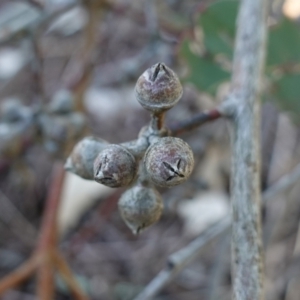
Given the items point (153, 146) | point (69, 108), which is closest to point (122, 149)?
point (153, 146)

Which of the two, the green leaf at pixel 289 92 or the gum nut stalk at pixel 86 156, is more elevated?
the gum nut stalk at pixel 86 156

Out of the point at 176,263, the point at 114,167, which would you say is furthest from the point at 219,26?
the point at 114,167

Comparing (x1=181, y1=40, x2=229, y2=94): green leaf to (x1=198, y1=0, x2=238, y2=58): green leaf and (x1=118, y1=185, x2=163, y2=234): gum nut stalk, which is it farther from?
(x1=118, y1=185, x2=163, y2=234): gum nut stalk

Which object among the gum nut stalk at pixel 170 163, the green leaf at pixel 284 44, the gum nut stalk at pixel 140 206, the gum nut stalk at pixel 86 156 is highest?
the gum nut stalk at pixel 170 163

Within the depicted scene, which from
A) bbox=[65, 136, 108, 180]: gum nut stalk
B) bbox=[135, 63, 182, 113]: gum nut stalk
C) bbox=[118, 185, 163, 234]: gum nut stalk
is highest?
bbox=[135, 63, 182, 113]: gum nut stalk

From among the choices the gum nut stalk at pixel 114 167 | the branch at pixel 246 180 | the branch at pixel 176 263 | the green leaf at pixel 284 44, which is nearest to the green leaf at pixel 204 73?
Answer: the green leaf at pixel 284 44

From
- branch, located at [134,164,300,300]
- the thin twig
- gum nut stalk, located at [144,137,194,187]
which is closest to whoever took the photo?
gum nut stalk, located at [144,137,194,187]

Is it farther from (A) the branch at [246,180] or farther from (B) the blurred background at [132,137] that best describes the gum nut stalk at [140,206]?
(B) the blurred background at [132,137]

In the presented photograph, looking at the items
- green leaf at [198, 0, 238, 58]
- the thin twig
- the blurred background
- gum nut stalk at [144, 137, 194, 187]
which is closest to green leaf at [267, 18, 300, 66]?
the blurred background
